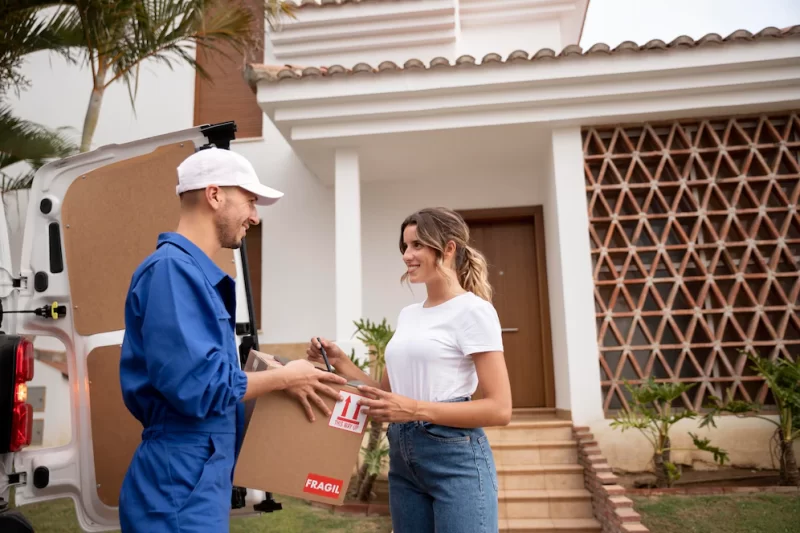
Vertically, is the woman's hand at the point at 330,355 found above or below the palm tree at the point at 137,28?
below

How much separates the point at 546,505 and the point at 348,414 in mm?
3507

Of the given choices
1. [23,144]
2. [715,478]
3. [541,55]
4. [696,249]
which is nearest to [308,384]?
[541,55]

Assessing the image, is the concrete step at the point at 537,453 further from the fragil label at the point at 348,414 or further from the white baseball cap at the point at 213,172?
the white baseball cap at the point at 213,172

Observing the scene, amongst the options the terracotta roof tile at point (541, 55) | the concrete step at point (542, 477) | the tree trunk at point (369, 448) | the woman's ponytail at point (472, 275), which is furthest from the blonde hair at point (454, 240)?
the terracotta roof tile at point (541, 55)

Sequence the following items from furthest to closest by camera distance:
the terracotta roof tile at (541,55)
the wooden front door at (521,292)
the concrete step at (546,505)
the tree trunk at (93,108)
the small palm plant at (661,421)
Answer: the wooden front door at (521,292) → the tree trunk at (93,108) → the terracotta roof tile at (541,55) → the small palm plant at (661,421) → the concrete step at (546,505)

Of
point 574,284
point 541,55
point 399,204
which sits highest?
point 541,55

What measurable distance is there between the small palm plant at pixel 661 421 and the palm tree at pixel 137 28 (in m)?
5.03

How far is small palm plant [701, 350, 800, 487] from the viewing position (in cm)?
492

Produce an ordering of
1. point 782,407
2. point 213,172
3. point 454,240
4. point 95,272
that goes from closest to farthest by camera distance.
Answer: point 213,172, point 454,240, point 95,272, point 782,407

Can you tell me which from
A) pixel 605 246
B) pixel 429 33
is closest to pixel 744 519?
pixel 605 246

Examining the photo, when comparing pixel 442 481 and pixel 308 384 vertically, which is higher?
pixel 308 384

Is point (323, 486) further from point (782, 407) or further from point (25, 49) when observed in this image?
point (25, 49)

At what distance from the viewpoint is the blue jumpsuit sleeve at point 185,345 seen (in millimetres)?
1416

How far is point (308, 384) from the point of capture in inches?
68.7
